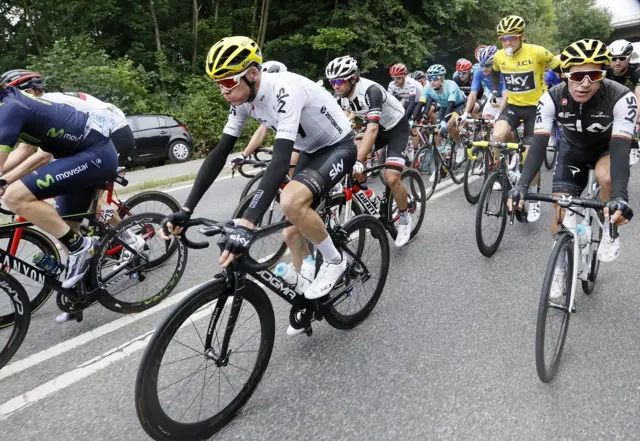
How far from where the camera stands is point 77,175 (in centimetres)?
381

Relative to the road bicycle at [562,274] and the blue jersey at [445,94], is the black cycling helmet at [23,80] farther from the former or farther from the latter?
the blue jersey at [445,94]

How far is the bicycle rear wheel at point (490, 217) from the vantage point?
496 cm

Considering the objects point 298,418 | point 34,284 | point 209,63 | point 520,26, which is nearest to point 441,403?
point 298,418

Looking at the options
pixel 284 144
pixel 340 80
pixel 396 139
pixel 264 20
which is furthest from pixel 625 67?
pixel 264 20

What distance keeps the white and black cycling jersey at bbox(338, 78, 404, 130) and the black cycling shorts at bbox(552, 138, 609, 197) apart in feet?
6.49

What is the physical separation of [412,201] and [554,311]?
286cm

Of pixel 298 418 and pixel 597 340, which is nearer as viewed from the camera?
pixel 298 418

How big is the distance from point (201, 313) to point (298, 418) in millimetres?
832

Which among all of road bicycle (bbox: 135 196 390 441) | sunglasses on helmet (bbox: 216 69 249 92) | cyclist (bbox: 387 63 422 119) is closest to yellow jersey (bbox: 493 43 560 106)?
cyclist (bbox: 387 63 422 119)

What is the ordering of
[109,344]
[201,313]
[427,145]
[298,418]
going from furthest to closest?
[427,145], [109,344], [298,418], [201,313]

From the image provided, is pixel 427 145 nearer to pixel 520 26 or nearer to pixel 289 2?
pixel 520 26

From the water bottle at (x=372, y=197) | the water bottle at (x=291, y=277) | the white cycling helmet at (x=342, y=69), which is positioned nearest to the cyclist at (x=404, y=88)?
the white cycling helmet at (x=342, y=69)

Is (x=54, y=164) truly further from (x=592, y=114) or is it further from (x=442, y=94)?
(x=442, y=94)

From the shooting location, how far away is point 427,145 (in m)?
8.30
